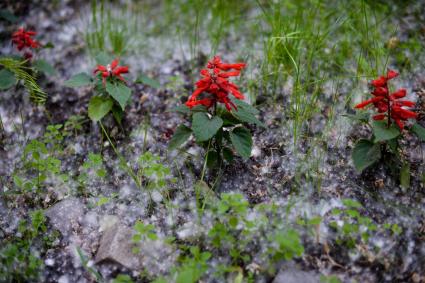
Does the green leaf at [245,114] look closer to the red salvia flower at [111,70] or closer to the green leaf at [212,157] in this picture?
the green leaf at [212,157]

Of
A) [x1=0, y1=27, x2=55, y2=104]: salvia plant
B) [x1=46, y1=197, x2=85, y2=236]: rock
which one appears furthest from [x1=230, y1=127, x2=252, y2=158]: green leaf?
[x1=0, y1=27, x2=55, y2=104]: salvia plant

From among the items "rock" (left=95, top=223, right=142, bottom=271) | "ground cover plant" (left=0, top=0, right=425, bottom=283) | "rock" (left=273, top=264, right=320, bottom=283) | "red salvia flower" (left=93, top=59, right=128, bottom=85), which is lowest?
"rock" (left=273, top=264, right=320, bottom=283)

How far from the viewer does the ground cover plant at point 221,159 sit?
6.72 feet

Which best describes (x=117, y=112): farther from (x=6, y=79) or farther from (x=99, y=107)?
(x=6, y=79)

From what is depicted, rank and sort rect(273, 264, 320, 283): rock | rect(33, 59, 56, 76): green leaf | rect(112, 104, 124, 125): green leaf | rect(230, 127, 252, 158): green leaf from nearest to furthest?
rect(273, 264, 320, 283): rock → rect(230, 127, 252, 158): green leaf → rect(112, 104, 124, 125): green leaf → rect(33, 59, 56, 76): green leaf

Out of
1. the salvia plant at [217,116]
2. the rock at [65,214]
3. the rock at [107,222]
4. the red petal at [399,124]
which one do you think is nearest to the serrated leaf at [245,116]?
the salvia plant at [217,116]

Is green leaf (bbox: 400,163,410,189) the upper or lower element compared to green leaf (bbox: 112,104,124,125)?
lower

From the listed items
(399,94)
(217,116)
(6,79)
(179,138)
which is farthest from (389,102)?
(6,79)

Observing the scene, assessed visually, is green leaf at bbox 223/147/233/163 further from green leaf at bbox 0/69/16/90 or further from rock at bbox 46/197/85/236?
green leaf at bbox 0/69/16/90

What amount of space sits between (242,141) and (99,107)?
1.01 m

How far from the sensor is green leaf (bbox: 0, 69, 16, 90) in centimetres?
272

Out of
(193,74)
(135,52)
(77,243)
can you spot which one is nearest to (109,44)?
(135,52)

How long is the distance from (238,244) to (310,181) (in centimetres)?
61

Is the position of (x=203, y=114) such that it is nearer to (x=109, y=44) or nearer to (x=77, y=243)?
(x=77, y=243)
